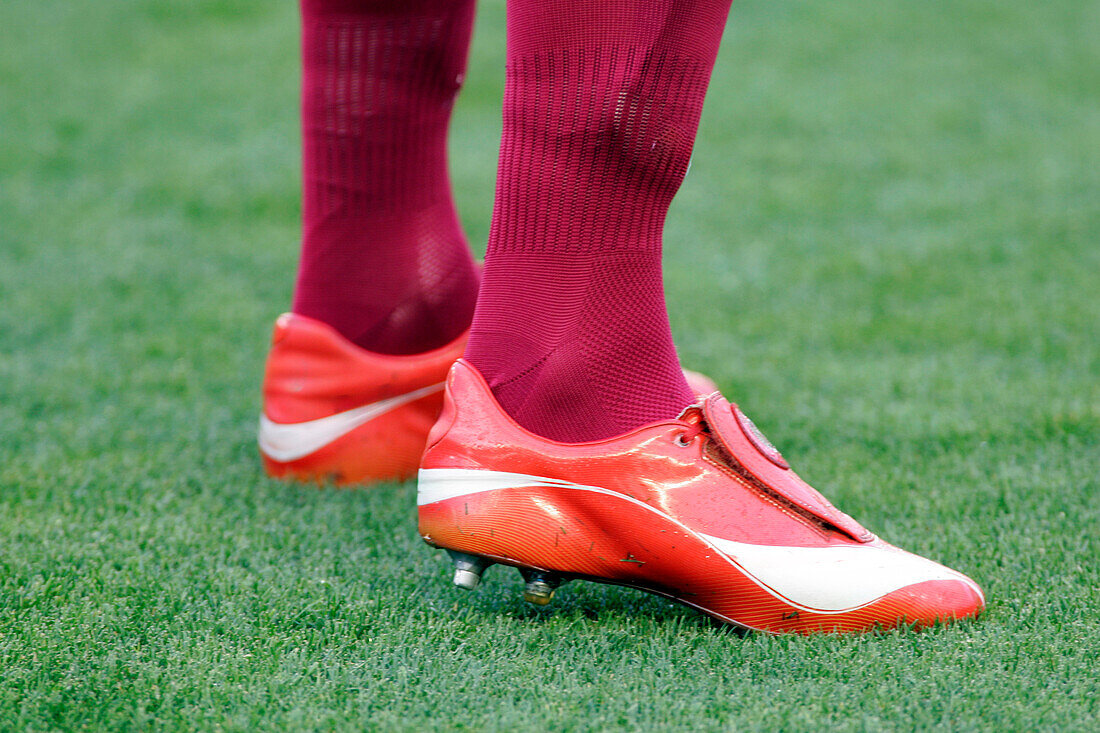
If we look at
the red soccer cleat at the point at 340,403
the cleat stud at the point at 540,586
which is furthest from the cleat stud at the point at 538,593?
the red soccer cleat at the point at 340,403

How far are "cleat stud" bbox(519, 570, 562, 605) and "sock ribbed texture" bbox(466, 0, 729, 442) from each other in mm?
143

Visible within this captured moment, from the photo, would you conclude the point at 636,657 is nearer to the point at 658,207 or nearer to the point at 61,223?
the point at 658,207

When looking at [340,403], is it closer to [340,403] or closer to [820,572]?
[340,403]

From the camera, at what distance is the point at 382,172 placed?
150 centimetres

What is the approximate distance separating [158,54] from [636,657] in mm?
4837

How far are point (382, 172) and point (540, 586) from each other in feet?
2.31

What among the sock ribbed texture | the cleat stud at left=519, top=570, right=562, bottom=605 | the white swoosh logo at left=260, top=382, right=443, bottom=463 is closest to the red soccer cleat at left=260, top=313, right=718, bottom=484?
the white swoosh logo at left=260, top=382, right=443, bottom=463

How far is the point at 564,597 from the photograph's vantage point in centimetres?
115

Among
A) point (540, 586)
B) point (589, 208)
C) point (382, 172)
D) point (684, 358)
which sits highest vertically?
point (589, 208)

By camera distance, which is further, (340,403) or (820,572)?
(340,403)

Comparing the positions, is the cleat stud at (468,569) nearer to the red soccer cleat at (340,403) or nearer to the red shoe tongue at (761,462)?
the red shoe tongue at (761,462)

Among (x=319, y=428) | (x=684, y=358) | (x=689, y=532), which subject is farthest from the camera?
(x=684, y=358)

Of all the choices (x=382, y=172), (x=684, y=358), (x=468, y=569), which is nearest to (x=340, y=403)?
(x=382, y=172)

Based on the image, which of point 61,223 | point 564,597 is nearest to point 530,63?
point 564,597
